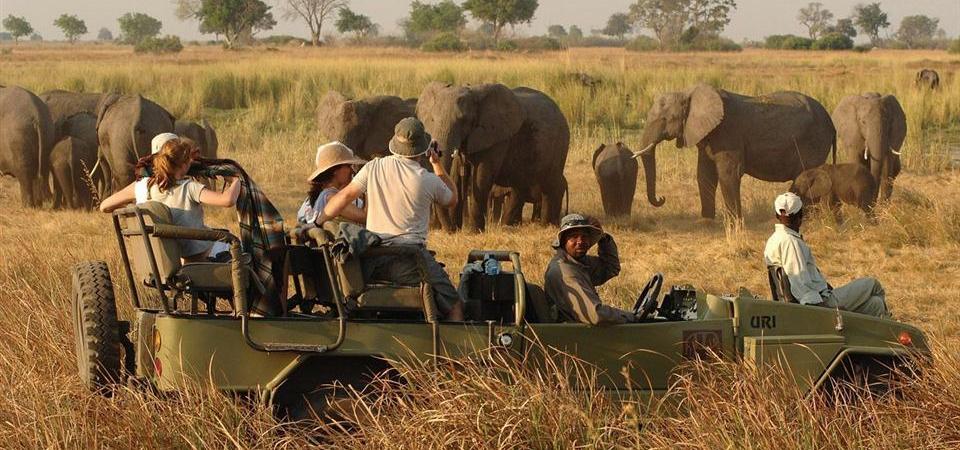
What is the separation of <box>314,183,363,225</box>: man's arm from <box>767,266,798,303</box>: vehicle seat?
2360mm

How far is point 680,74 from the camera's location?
31891 mm

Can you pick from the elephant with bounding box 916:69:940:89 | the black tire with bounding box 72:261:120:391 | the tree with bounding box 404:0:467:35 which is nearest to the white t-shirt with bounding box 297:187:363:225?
the black tire with bounding box 72:261:120:391

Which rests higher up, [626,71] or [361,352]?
[361,352]

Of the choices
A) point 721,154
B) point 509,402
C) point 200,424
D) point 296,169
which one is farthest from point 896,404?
point 296,169

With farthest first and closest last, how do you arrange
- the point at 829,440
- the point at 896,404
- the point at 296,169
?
the point at 296,169
the point at 896,404
the point at 829,440

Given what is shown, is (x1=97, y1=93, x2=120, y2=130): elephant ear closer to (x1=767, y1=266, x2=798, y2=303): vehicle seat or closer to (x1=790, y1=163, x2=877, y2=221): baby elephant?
(x1=790, y1=163, x2=877, y2=221): baby elephant

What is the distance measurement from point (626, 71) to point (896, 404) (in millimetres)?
25780

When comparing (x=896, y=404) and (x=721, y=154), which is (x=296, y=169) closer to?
(x=721, y=154)

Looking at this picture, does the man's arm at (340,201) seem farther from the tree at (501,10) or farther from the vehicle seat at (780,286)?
the tree at (501,10)

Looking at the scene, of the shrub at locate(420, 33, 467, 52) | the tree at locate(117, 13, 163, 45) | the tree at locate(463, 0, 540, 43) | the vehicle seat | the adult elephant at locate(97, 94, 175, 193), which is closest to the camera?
the vehicle seat

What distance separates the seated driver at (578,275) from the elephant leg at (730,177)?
10489 mm

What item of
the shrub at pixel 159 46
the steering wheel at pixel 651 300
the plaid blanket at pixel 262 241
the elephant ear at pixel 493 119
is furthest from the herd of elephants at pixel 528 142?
the shrub at pixel 159 46

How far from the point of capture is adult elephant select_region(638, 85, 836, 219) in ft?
61.6

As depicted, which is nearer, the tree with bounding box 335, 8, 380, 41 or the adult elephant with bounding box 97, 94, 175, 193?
the adult elephant with bounding box 97, 94, 175, 193
